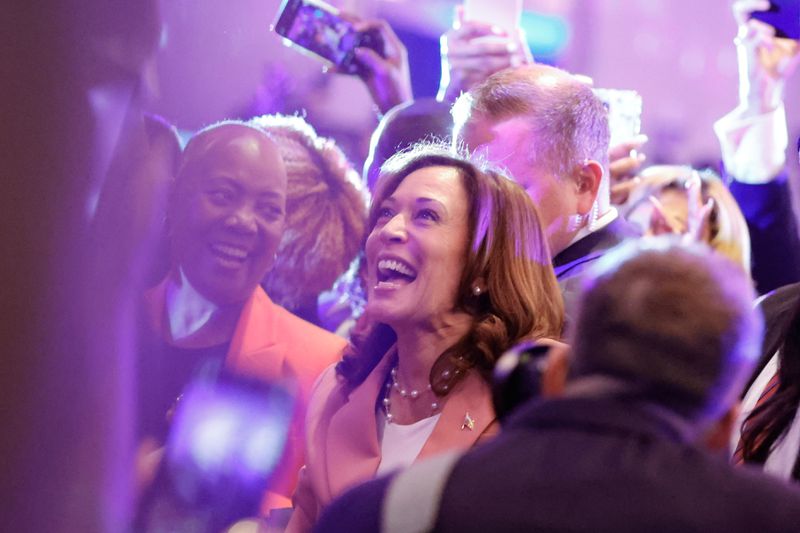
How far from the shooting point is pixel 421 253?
229cm

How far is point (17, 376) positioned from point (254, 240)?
82cm

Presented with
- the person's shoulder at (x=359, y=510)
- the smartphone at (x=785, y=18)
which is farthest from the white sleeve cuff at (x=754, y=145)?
the person's shoulder at (x=359, y=510)

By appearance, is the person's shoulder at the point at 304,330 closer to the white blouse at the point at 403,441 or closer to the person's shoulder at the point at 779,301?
the white blouse at the point at 403,441

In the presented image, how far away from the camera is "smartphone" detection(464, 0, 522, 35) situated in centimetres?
306

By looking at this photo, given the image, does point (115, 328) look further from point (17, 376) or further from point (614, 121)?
point (614, 121)

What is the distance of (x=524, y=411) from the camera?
1.27m

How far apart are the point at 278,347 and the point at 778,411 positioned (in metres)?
1.49

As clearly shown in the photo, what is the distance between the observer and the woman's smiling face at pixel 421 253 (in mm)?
2264

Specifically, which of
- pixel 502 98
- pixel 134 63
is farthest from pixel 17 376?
pixel 502 98

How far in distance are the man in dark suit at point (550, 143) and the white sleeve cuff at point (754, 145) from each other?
1.76ft

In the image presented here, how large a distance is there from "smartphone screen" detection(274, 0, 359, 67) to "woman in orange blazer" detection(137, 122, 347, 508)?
13.0 inches

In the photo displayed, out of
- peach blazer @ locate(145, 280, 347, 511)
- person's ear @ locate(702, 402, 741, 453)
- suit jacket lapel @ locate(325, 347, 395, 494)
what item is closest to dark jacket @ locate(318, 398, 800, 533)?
person's ear @ locate(702, 402, 741, 453)

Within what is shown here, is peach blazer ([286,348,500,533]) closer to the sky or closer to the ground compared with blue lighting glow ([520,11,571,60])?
closer to the ground

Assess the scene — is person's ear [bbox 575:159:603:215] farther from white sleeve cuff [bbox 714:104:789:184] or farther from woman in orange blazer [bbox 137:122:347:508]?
woman in orange blazer [bbox 137:122:347:508]
